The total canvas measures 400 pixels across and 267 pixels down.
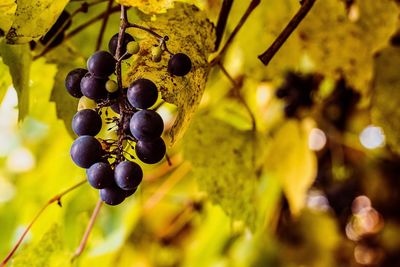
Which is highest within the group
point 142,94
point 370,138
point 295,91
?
point 142,94

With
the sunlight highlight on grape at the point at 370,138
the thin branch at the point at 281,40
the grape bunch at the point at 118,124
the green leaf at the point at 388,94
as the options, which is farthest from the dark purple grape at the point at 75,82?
the sunlight highlight on grape at the point at 370,138

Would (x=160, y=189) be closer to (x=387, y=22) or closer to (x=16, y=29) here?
(x=387, y=22)

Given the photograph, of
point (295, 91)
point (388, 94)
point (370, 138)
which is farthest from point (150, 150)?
point (370, 138)

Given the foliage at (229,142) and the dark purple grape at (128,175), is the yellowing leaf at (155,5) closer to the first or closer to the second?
the foliage at (229,142)

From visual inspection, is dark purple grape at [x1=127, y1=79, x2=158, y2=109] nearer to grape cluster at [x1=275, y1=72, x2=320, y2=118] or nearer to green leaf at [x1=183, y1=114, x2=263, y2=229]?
green leaf at [x1=183, y1=114, x2=263, y2=229]

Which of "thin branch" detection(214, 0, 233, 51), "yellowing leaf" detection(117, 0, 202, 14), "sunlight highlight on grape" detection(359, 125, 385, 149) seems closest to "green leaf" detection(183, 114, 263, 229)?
"thin branch" detection(214, 0, 233, 51)

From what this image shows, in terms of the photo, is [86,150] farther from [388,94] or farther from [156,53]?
[388,94]

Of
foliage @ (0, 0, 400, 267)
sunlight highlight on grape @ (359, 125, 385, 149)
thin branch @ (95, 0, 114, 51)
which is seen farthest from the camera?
sunlight highlight on grape @ (359, 125, 385, 149)

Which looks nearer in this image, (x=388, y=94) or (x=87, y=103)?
(x=87, y=103)
